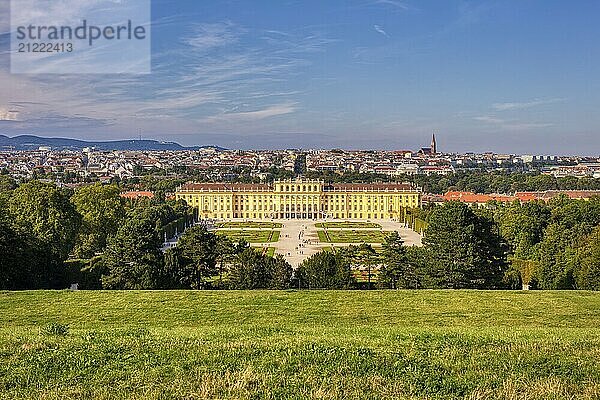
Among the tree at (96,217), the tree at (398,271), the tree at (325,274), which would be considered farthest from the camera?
the tree at (96,217)

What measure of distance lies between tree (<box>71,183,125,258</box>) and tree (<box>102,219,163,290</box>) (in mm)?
13873

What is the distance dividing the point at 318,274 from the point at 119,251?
21.0 feet

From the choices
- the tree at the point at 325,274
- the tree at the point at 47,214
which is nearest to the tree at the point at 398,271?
the tree at the point at 325,274

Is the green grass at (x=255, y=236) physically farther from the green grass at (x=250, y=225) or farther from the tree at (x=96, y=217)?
the tree at (x=96, y=217)

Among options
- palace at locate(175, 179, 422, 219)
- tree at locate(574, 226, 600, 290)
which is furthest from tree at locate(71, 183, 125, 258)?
palace at locate(175, 179, 422, 219)

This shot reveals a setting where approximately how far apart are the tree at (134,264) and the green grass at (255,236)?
84.7ft

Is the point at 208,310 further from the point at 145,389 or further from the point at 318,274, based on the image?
the point at 318,274

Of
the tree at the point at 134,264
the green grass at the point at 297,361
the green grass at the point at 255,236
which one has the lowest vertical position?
the green grass at the point at 255,236

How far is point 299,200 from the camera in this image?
76.1 metres

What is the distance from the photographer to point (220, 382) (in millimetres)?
5207

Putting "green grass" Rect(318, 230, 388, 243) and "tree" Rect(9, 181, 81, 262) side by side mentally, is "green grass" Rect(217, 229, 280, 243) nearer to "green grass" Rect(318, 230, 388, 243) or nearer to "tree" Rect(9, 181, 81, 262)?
"green grass" Rect(318, 230, 388, 243)

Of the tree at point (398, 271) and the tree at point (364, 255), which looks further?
the tree at point (364, 255)

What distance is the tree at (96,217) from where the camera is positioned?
105 ft

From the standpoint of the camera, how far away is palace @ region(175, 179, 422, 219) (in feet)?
242
